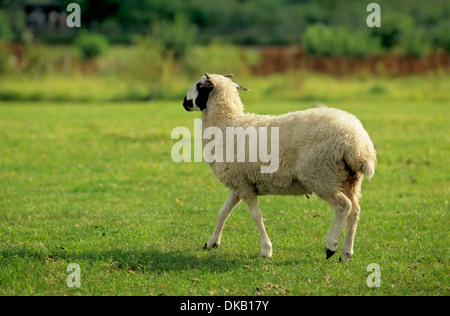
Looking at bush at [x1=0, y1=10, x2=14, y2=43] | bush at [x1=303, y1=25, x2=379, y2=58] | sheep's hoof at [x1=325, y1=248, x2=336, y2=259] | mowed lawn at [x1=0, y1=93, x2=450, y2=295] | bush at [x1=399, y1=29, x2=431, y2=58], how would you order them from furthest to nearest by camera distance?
bush at [x1=0, y1=10, x2=14, y2=43], bush at [x1=303, y1=25, x2=379, y2=58], bush at [x1=399, y1=29, x2=431, y2=58], sheep's hoof at [x1=325, y1=248, x2=336, y2=259], mowed lawn at [x1=0, y1=93, x2=450, y2=295]

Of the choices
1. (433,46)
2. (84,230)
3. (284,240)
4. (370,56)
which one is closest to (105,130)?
(84,230)

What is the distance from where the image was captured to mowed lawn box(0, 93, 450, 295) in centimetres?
646

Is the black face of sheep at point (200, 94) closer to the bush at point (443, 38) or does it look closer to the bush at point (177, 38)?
the bush at point (177, 38)

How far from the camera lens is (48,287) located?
6.32 meters

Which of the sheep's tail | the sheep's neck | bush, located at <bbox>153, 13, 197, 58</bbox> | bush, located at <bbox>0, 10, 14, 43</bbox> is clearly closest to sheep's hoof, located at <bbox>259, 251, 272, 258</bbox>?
the sheep's tail

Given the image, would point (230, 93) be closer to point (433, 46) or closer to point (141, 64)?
point (141, 64)

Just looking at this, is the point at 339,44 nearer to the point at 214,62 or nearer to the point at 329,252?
the point at 214,62

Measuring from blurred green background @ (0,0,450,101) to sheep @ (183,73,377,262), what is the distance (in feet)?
80.6

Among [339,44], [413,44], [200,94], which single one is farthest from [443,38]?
[200,94]

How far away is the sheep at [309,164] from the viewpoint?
6848mm

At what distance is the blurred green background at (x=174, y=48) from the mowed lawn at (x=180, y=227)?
17.3 meters

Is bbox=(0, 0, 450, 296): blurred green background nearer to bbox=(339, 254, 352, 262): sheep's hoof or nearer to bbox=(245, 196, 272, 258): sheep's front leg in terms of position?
bbox=(339, 254, 352, 262): sheep's hoof

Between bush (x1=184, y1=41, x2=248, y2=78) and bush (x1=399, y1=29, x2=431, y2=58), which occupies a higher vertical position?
Answer: bush (x1=399, y1=29, x2=431, y2=58)
